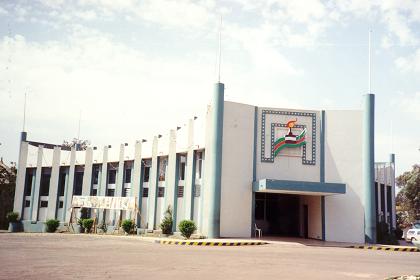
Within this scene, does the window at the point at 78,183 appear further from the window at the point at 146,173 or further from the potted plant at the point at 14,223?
the window at the point at 146,173

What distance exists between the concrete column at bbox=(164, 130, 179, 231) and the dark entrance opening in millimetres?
6267

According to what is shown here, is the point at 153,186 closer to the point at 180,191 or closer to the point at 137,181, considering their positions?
the point at 137,181

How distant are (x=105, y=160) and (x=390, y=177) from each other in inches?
1070

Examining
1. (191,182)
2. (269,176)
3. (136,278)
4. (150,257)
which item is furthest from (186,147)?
(136,278)

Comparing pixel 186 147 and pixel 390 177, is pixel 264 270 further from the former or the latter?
pixel 390 177

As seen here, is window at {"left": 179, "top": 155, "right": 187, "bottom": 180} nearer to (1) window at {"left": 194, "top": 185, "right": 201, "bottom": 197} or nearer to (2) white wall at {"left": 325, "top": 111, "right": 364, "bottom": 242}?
(1) window at {"left": 194, "top": 185, "right": 201, "bottom": 197}

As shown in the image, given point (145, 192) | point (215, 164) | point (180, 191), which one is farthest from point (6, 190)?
point (215, 164)

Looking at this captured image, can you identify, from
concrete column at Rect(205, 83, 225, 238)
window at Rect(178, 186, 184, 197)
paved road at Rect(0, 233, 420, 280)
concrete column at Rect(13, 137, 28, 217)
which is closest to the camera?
paved road at Rect(0, 233, 420, 280)

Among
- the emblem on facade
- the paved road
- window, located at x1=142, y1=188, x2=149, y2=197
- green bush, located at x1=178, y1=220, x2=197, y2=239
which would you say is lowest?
the paved road

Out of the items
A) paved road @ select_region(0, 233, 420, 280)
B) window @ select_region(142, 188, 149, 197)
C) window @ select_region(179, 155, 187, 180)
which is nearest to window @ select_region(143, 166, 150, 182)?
window @ select_region(142, 188, 149, 197)

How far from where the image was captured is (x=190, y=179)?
31797mm

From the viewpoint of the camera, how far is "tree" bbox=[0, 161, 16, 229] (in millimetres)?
49312

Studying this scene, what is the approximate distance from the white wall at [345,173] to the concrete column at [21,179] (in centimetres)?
3075

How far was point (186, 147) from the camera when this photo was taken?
3269cm
